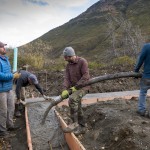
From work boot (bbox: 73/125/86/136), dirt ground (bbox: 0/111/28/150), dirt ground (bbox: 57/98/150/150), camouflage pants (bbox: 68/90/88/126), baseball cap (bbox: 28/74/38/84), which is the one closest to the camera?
dirt ground (bbox: 57/98/150/150)

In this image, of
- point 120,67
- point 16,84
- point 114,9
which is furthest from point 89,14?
point 16,84

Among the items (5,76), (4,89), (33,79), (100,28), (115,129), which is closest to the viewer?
(115,129)

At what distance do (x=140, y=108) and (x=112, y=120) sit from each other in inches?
29.9

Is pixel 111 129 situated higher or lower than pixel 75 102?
lower

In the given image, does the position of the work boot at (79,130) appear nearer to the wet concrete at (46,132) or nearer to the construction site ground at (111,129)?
the construction site ground at (111,129)

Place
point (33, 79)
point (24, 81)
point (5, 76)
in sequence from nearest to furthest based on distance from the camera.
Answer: point (5, 76) → point (33, 79) → point (24, 81)

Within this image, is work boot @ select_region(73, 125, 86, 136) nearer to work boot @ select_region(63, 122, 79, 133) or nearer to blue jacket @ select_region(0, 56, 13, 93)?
work boot @ select_region(63, 122, 79, 133)

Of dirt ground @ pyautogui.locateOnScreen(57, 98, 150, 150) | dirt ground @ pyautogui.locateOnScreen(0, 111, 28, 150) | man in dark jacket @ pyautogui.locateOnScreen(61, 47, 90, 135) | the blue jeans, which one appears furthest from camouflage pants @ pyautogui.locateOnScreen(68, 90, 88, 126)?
the blue jeans

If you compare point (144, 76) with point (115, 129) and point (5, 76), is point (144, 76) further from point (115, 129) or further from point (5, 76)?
point (5, 76)

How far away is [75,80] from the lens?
260 inches

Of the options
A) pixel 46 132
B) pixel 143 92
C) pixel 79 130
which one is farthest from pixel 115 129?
pixel 46 132

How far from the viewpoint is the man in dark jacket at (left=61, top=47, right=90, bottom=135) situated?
6301 millimetres

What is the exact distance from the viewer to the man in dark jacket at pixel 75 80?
20.7ft

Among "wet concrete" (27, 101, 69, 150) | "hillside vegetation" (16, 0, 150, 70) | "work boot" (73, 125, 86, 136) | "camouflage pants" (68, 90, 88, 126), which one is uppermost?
"hillside vegetation" (16, 0, 150, 70)
